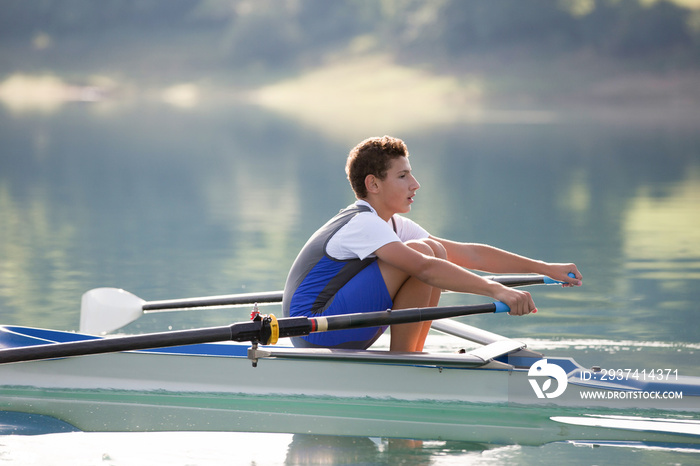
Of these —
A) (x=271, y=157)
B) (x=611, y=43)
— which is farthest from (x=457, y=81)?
(x=271, y=157)

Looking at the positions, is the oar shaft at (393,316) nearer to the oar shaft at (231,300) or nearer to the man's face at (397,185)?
the man's face at (397,185)

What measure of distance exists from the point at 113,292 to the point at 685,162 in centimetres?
1891

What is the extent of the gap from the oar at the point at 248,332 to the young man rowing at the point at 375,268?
0.63 ft

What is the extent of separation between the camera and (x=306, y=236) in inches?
444

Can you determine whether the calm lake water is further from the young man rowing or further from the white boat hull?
the young man rowing

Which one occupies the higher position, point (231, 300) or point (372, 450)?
point (231, 300)

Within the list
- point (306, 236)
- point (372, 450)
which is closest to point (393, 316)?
point (372, 450)

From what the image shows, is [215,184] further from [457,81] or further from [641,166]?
[457,81]

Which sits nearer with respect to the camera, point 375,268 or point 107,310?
point 375,268

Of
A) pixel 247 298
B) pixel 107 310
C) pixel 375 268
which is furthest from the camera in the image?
pixel 107 310

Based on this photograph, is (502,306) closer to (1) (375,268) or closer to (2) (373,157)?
(1) (375,268)

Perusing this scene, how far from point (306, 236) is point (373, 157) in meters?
6.38

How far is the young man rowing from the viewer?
184 inches

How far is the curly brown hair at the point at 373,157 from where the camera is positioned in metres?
4.93
